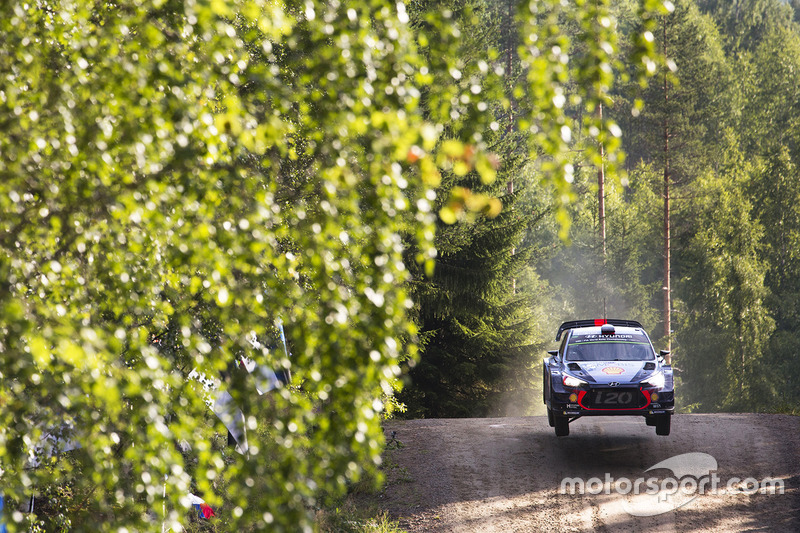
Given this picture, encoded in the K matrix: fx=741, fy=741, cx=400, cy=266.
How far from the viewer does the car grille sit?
10.7m

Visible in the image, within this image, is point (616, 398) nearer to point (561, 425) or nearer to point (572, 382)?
point (572, 382)

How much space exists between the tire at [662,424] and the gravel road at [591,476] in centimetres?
29

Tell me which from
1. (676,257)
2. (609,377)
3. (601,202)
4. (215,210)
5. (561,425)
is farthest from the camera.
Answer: (676,257)

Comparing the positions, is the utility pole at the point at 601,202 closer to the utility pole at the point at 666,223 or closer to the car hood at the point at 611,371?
the utility pole at the point at 666,223

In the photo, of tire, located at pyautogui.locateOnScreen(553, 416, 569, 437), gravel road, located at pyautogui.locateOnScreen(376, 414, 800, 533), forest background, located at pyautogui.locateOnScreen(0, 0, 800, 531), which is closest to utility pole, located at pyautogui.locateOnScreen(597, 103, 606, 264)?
gravel road, located at pyautogui.locateOnScreen(376, 414, 800, 533)

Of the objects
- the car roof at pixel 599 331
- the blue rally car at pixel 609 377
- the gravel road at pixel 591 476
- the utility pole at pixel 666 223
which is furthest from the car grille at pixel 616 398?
the utility pole at pixel 666 223

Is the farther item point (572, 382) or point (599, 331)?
point (599, 331)

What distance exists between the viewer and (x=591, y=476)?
11.0m

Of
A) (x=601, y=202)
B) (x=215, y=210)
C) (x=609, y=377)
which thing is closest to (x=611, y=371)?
(x=609, y=377)

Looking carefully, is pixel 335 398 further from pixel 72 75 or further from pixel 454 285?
pixel 454 285

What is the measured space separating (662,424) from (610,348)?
1.62 m

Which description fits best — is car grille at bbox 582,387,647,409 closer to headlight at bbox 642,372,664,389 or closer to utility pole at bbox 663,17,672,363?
headlight at bbox 642,372,664,389

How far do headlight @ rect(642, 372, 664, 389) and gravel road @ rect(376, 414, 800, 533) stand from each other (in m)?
1.39

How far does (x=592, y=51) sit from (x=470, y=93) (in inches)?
25.2
